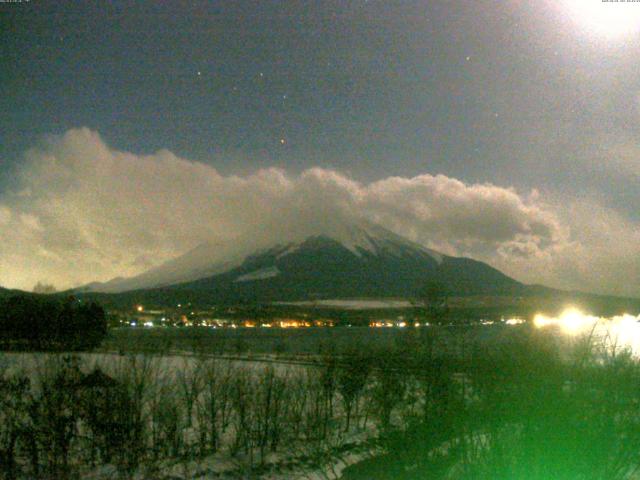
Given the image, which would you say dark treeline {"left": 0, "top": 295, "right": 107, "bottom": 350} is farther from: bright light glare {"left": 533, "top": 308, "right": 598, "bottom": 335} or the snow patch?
the snow patch

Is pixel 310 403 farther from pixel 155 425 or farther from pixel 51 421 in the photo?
pixel 51 421

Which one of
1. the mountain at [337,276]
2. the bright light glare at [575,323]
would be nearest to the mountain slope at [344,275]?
the mountain at [337,276]

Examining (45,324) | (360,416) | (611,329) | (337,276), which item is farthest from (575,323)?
(337,276)

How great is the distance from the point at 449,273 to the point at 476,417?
139 metres

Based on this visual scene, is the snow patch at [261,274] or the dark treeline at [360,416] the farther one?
the snow patch at [261,274]

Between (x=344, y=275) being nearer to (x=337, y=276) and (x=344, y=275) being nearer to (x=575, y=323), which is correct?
(x=337, y=276)

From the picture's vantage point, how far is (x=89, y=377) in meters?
14.3

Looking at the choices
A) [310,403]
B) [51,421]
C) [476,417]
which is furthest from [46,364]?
[476,417]

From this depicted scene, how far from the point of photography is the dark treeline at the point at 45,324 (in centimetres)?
3020

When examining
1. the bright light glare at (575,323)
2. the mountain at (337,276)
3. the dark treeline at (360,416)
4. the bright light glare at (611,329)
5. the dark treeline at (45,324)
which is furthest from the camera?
the mountain at (337,276)

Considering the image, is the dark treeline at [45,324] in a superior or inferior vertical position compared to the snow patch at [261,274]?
inferior

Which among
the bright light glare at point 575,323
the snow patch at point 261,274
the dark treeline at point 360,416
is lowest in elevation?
the dark treeline at point 360,416

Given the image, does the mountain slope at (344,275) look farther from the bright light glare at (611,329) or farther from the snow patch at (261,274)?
the bright light glare at (611,329)

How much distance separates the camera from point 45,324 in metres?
32.8
